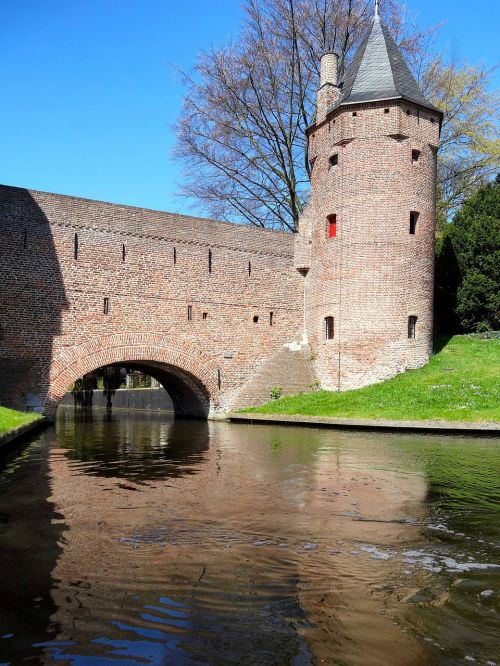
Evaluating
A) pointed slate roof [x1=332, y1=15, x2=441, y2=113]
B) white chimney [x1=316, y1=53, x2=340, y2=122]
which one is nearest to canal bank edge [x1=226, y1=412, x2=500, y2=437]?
pointed slate roof [x1=332, y1=15, x2=441, y2=113]

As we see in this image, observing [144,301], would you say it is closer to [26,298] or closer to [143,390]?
[26,298]

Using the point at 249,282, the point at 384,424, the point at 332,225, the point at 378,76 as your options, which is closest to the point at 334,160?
the point at 332,225

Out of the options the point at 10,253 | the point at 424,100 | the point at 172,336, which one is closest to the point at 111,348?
the point at 172,336

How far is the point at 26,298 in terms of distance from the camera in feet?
49.7

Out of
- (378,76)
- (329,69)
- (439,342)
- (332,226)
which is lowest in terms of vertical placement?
(439,342)

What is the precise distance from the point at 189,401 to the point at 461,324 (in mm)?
9850

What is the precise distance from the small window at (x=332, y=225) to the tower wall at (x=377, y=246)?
0.26m

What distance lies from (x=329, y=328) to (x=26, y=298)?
28.7 ft

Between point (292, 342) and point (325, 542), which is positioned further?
point (292, 342)

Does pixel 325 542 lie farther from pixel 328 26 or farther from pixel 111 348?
pixel 328 26

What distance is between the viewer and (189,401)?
19.8 metres

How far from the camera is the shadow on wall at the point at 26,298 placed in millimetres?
14875

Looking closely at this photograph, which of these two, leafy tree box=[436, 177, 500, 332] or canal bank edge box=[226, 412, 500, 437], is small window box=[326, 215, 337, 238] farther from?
canal bank edge box=[226, 412, 500, 437]

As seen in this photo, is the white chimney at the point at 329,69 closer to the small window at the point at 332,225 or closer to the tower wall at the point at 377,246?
the tower wall at the point at 377,246
